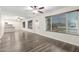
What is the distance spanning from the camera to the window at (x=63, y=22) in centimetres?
234

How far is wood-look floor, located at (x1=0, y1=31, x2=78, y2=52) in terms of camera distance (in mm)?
Result: 2389

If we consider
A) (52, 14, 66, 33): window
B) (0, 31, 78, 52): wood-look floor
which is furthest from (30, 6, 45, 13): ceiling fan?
(0, 31, 78, 52): wood-look floor

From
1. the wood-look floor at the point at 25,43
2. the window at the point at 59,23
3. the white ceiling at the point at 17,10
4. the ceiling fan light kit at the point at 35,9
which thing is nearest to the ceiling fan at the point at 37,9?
the ceiling fan light kit at the point at 35,9

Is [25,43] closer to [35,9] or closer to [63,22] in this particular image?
[35,9]

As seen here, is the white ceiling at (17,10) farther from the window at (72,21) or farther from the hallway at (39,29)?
the window at (72,21)

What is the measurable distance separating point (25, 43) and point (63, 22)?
3.58ft

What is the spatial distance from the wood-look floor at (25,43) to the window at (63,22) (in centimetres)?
36

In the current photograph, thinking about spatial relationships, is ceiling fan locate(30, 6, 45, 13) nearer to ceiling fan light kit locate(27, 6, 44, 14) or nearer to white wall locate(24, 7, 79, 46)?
ceiling fan light kit locate(27, 6, 44, 14)

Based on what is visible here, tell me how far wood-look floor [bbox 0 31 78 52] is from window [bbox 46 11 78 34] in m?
0.36

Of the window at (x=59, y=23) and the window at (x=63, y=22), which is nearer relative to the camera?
the window at (x=63, y=22)

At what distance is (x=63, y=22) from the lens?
2463 millimetres
